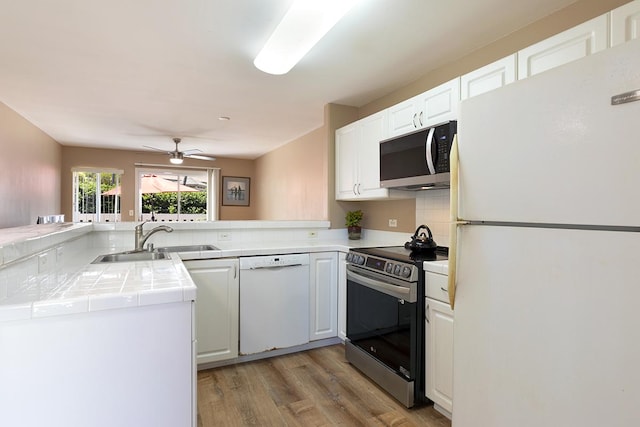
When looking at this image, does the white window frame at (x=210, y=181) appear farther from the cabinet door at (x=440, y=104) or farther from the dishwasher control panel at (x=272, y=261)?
the cabinet door at (x=440, y=104)

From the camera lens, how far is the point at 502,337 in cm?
128

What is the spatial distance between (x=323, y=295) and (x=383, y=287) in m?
0.87

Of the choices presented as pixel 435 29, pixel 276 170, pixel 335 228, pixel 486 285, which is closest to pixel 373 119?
pixel 435 29

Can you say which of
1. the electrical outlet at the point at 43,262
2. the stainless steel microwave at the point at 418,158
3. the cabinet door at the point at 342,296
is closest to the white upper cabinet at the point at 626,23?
the stainless steel microwave at the point at 418,158

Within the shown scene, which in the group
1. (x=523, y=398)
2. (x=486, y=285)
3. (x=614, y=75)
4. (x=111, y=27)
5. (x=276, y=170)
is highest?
(x=111, y=27)

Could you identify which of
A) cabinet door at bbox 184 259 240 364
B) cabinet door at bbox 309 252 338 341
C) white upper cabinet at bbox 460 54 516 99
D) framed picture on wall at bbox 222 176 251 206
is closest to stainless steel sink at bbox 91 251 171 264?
cabinet door at bbox 184 259 240 364

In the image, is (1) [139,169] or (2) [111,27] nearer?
(2) [111,27]

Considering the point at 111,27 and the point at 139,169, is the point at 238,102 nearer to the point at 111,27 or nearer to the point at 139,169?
the point at 111,27

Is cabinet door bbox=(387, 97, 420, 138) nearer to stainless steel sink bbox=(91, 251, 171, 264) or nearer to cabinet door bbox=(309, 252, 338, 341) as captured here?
cabinet door bbox=(309, 252, 338, 341)

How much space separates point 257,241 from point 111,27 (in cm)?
199

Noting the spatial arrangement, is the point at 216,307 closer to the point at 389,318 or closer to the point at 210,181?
the point at 389,318

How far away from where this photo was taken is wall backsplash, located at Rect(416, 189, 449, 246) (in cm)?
266

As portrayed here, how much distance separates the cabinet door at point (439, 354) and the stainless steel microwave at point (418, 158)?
32.7 inches

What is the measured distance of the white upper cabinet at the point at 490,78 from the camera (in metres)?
1.88
